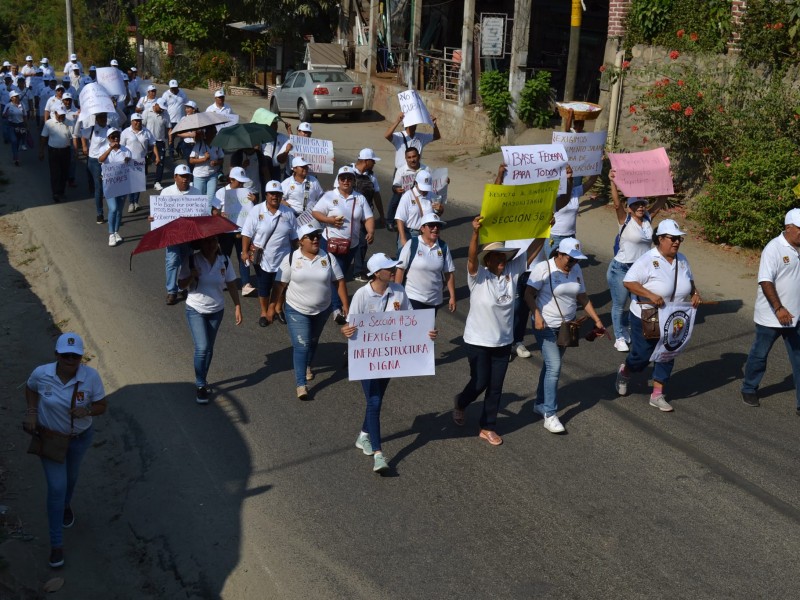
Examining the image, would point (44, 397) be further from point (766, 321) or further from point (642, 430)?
point (766, 321)

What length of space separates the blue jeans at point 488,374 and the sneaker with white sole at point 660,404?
5.70ft

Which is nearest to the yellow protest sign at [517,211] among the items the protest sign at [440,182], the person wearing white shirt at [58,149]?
the protest sign at [440,182]

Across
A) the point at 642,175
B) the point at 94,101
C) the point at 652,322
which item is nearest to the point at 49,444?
the point at 652,322

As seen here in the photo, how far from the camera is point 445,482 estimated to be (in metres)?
7.58

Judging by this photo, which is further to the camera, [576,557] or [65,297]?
[65,297]

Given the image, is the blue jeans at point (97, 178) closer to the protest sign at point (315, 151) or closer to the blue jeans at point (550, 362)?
the protest sign at point (315, 151)

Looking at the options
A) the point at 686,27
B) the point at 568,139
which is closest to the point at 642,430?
the point at 568,139

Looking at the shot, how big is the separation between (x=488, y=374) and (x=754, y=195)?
8351mm

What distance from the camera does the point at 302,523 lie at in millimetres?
6992

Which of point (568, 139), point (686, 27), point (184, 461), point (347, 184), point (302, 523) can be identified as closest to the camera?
point (302, 523)

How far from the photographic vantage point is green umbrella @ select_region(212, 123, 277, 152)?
42.3 feet

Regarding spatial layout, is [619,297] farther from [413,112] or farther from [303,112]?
[303,112]

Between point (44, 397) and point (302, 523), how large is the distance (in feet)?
6.69

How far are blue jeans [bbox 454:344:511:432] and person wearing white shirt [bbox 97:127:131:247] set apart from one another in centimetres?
850
